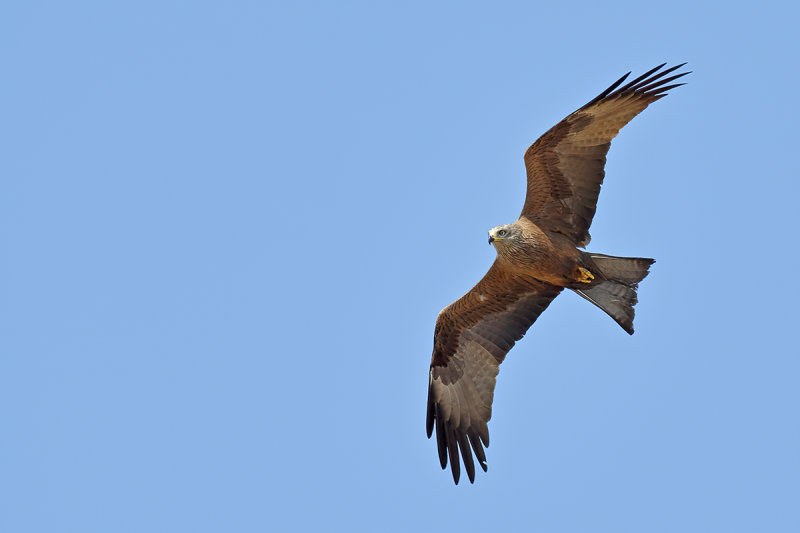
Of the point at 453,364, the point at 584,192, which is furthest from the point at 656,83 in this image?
the point at 453,364

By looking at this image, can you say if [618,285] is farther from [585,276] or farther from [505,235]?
[505,235]

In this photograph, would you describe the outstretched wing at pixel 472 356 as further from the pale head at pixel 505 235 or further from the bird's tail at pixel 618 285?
the pale head at pixel 505 235

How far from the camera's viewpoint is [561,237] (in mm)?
12852

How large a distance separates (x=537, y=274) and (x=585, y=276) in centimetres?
59

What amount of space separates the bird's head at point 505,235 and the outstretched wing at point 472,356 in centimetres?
105

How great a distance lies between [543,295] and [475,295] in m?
0.89

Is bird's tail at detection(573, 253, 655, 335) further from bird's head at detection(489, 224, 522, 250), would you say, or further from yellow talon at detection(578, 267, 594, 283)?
bird's head at detection(489, 224, 522, 250)

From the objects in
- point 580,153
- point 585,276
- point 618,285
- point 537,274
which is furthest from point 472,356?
point 580,153

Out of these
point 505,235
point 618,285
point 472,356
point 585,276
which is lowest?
point 618,285

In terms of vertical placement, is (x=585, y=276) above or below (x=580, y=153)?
below

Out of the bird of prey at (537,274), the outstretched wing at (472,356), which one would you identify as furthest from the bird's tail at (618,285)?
the outstretched wing at (472,356)

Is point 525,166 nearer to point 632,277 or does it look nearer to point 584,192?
point 584,192

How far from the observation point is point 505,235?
12516 mm

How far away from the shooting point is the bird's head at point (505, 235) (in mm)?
12500
